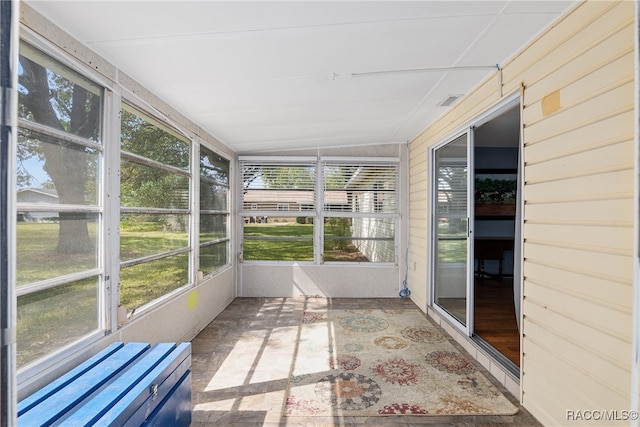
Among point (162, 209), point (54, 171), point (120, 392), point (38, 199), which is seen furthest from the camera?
point (162, 209)

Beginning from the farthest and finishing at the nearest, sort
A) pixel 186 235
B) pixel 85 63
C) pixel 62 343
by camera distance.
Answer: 1. pixel 186 235
2. pixel 85 63
3. pixel 62 343

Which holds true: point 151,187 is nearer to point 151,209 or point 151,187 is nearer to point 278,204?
point 151,209

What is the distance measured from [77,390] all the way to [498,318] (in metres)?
4.12

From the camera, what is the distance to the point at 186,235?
348 centimetres

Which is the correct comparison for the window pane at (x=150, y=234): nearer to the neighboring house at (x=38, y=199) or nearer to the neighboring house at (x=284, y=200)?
the neighboring house at (x=38, y=199)

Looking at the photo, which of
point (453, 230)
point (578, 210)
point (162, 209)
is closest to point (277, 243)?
point (162, 209)

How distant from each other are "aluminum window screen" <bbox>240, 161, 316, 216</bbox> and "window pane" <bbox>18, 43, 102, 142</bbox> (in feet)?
10.7

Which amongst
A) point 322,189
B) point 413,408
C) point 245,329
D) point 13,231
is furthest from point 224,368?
point 322,189

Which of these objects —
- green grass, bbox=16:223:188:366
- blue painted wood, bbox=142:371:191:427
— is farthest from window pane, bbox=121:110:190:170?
blue painted wood, bbox=142:371:191:427

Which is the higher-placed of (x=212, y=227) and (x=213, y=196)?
(x=213, y=196)

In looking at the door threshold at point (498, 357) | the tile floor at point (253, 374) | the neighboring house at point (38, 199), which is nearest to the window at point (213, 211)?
the tile floor at point (253, 374)

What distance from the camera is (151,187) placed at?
9.14 feet

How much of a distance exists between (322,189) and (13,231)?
182 inches

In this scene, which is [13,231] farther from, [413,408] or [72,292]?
[413,408]
